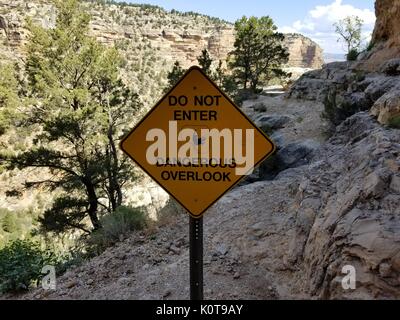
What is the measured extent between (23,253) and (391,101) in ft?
23.6

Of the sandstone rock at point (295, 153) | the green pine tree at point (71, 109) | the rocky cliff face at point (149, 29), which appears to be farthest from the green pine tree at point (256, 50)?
the rocky cliff face at point (149, 29)

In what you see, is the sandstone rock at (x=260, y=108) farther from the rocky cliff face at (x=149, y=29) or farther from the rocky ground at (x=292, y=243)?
the rocky cliff face at (x=149, y=29)

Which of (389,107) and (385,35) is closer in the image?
(389,107)

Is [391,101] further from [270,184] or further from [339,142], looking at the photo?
[270,184]

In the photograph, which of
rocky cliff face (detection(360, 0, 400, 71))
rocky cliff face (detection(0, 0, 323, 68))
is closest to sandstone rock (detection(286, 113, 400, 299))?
rocky cliff face (detection(360, 0, 400, 71))

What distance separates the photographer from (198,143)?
8.22 feet

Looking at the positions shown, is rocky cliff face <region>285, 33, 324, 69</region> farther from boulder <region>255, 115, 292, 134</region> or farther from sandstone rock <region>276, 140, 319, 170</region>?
sandstone rock <region>276, 140, 319, 170</region>

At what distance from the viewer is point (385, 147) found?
14.5ft

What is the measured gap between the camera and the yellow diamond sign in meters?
2.54

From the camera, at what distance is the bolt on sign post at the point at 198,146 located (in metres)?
2.54

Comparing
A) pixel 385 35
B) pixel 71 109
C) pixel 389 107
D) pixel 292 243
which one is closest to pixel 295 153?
pixel 389 107

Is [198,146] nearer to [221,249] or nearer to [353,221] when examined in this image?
[353,221]

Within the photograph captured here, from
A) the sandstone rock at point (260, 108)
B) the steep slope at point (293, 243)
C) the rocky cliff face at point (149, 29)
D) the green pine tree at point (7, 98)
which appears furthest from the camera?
the rocky cliff face at point (149, 29)

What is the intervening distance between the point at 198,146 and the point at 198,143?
20 millimetres
